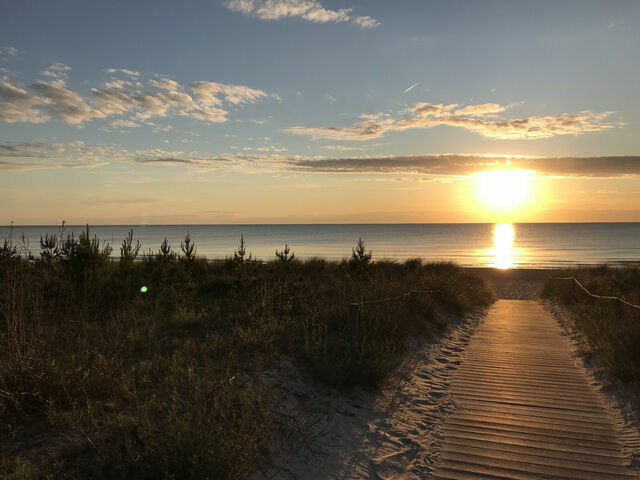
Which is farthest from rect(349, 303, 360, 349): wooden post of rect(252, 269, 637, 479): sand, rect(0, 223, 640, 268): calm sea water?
rect(0, 223, 640, 268): calm sea water

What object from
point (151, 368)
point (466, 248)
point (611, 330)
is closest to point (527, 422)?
point (611, 330)

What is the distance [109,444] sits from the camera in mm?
3705

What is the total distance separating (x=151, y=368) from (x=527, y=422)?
4537mm

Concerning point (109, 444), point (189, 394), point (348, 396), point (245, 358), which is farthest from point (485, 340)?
point (109, 444)

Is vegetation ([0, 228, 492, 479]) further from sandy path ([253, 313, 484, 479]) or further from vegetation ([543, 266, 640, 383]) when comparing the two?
vegetation ([543, 266, 640, 383])

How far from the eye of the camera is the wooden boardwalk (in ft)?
14.3

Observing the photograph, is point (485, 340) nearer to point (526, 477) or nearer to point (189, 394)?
point (526, 477)

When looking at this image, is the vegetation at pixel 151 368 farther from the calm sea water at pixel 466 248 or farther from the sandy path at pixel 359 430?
the calm sea water at pixel 466 248

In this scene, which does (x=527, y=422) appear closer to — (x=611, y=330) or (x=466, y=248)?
(x=611, y=330)

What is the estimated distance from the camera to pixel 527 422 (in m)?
5.39

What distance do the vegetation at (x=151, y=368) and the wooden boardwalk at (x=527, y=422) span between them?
52.4 inches

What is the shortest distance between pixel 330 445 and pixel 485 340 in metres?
6.44

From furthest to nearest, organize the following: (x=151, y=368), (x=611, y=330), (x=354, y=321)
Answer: (x=611, y=330)
(x=354, y=321)
(x=151, y=368)

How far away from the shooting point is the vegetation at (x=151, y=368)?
11.6 ft
